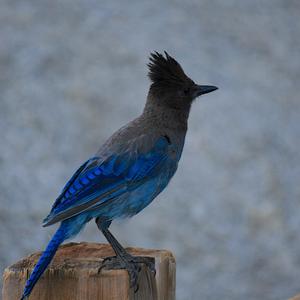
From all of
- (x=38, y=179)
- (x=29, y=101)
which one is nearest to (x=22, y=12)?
(x=29, y=101)

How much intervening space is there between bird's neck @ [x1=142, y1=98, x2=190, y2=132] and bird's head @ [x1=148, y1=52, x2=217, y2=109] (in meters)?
0.03

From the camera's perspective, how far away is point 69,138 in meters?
5.83

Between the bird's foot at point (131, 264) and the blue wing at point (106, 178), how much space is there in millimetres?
232

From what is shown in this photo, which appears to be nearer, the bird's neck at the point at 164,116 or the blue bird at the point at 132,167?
the blue bird at the point at 132,167

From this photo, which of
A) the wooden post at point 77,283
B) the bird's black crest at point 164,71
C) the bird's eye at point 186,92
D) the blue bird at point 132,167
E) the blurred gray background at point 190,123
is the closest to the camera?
the wooden post at point 77,283

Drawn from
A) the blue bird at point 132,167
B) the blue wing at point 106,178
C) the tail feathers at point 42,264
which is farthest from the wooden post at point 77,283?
the blue wing at point 106,178

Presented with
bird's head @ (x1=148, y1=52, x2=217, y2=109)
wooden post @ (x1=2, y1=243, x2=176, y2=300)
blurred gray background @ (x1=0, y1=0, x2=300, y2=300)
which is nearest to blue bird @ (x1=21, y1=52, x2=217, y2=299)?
bird's head @ (x1=148, y1=52, x2=217, y2=109)

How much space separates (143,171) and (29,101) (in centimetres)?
249

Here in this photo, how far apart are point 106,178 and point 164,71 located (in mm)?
515

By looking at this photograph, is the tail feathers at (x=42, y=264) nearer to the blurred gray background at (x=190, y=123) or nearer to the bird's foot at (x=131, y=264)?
the bird's foot at (x=131, y=264)

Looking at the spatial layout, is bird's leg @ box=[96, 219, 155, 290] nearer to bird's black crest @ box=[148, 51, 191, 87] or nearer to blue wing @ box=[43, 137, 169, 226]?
blue wing @ box=[43, 137, 169, 226]

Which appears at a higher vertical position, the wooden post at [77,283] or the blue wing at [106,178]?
the blue wing at [106,178]

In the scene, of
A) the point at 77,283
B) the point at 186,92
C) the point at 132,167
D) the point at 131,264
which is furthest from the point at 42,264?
the point at 186,92

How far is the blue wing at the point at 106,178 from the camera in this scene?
3.35 m
